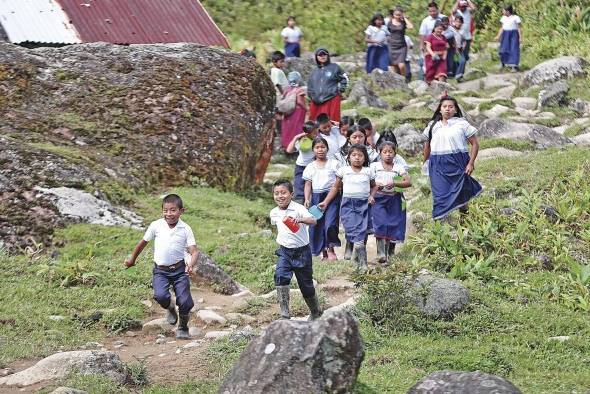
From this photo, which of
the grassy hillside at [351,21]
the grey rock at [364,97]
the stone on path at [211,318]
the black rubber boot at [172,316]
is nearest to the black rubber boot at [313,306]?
the stone on path at [211,318]

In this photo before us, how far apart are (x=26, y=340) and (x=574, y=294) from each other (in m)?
4.62

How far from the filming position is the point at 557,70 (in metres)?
21.4

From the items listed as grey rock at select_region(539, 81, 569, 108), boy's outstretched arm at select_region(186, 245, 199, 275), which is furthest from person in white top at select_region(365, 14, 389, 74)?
boy's outstretched arm at select_region(186, 245, 199, 275)

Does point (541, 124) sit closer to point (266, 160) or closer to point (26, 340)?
point (266, 160)

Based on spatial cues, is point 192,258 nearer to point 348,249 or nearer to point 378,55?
point 348,249

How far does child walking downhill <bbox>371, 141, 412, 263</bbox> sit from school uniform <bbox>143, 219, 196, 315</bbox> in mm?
3033

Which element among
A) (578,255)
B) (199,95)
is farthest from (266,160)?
(578,255)

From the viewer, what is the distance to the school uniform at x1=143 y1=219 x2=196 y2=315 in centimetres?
894

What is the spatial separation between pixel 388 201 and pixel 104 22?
8.85 m

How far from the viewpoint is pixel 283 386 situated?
21.8 feet

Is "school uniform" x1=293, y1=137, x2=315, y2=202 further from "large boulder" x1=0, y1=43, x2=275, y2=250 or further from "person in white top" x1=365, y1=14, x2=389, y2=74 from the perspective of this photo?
"person in white top" x1=365, y1=14, x2=389, y2=74

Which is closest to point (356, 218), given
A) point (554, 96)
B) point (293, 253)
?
point (293, 253)

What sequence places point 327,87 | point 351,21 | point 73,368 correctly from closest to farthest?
point 73,368 → point 327,87 → point 351,21

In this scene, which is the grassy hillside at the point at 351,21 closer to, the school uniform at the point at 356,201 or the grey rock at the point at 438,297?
the school uniform at the point at 356,201
